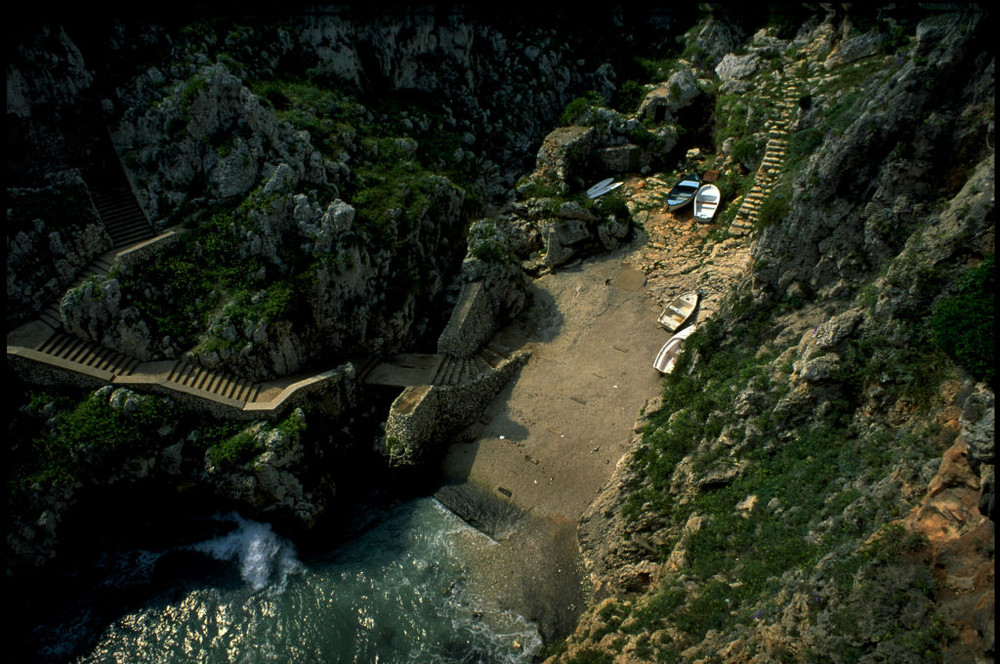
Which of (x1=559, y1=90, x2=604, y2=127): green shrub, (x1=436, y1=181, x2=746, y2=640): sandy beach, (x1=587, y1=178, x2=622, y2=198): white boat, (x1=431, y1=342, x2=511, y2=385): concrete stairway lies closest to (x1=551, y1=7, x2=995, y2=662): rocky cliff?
(x1=436, y1=181, x2=746, y2=640): sandy beach

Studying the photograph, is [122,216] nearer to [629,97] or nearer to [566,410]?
[566,410]

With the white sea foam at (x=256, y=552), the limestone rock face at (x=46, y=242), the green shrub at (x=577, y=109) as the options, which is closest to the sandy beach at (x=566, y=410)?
the white sea foam at (x=256, y=552)

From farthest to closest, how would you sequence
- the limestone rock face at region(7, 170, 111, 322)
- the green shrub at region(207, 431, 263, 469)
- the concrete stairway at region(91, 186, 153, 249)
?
the concrete stairway at region(91, 186, 153, 249) → the limestone rock face at region(7, 170, 111, 322) → the green shrub at region(207, 431, 263, 469)

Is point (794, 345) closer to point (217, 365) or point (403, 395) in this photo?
point (403, 395)

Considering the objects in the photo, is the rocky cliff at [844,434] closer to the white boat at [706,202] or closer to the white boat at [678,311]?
the white boat at [678,311]

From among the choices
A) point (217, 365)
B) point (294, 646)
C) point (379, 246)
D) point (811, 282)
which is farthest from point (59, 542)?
point (811, 282)

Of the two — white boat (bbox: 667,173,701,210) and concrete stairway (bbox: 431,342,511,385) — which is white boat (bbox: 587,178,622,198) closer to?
white boat (bbox: 667,173,701,210)
